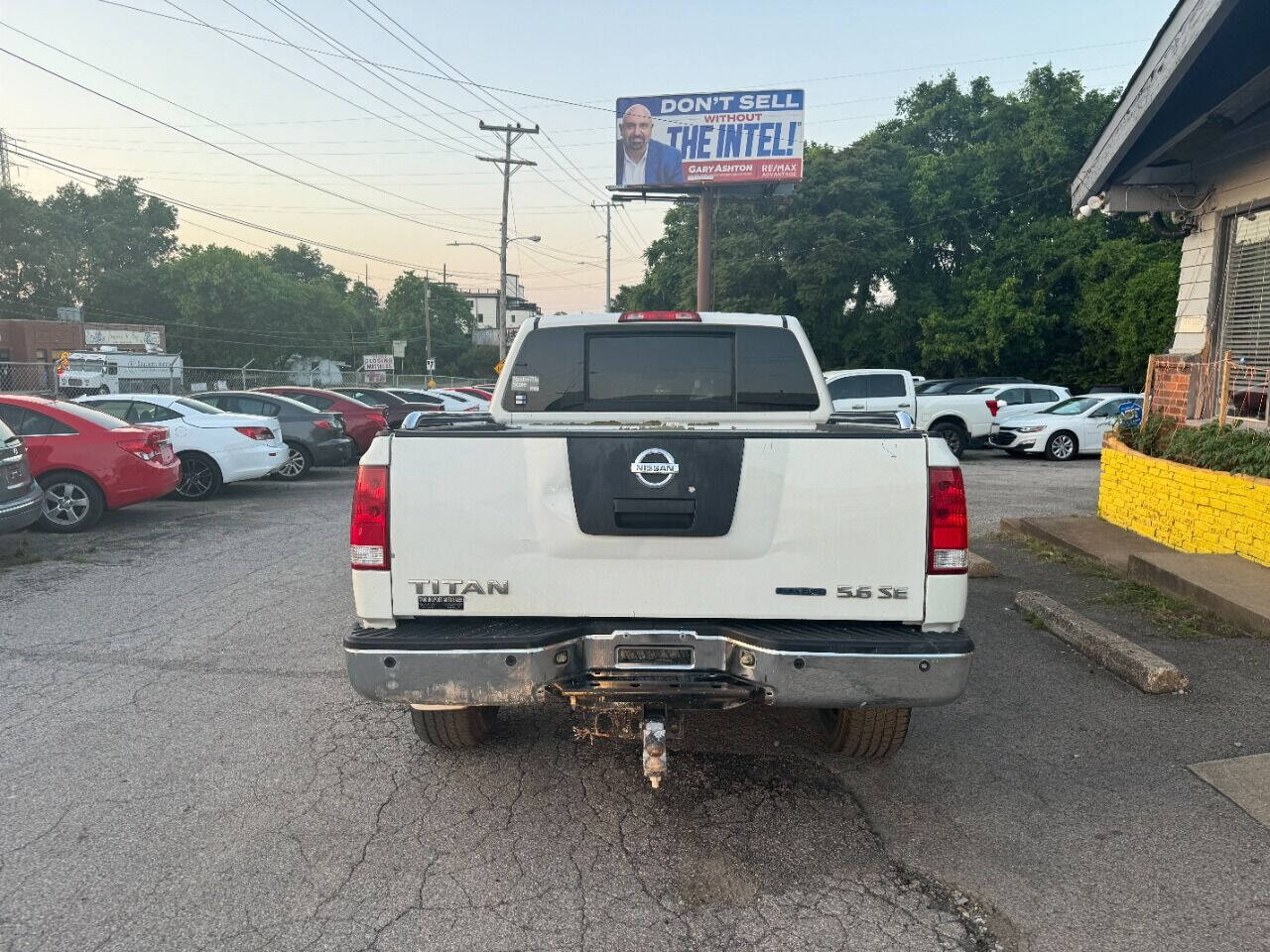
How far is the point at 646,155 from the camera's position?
30.6m

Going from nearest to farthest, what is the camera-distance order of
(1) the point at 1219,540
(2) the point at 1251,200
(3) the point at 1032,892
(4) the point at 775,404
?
(3) the point at 1032,892 → (4) the point at 775,404 → (1) the point at 1219,540 → (2) the point at 1251,200

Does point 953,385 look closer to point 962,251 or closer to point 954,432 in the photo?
point 954,432

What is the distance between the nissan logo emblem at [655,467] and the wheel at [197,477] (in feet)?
34.2

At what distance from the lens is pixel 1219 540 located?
7312mm

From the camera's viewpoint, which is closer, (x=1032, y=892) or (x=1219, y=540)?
(x=1032, y=892)

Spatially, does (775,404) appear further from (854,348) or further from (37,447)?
(854,348)

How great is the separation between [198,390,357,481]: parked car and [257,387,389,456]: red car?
5.36 ft

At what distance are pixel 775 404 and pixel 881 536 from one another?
173 centimetres

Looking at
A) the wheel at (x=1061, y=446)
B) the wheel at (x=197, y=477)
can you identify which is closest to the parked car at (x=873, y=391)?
the wheel at (x=1061, y=446)

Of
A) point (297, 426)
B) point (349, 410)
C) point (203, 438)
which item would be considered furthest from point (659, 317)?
point (349, 410)

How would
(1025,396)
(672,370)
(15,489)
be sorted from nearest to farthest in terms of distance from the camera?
(672,370) < (15,489) < (1025,396)

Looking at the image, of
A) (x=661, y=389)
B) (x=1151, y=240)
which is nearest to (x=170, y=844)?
(x=661, y=389)

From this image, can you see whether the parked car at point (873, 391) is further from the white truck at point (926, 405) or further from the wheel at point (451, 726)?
the wheel at point (451, 726)

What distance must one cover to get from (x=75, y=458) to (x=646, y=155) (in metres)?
24.5
